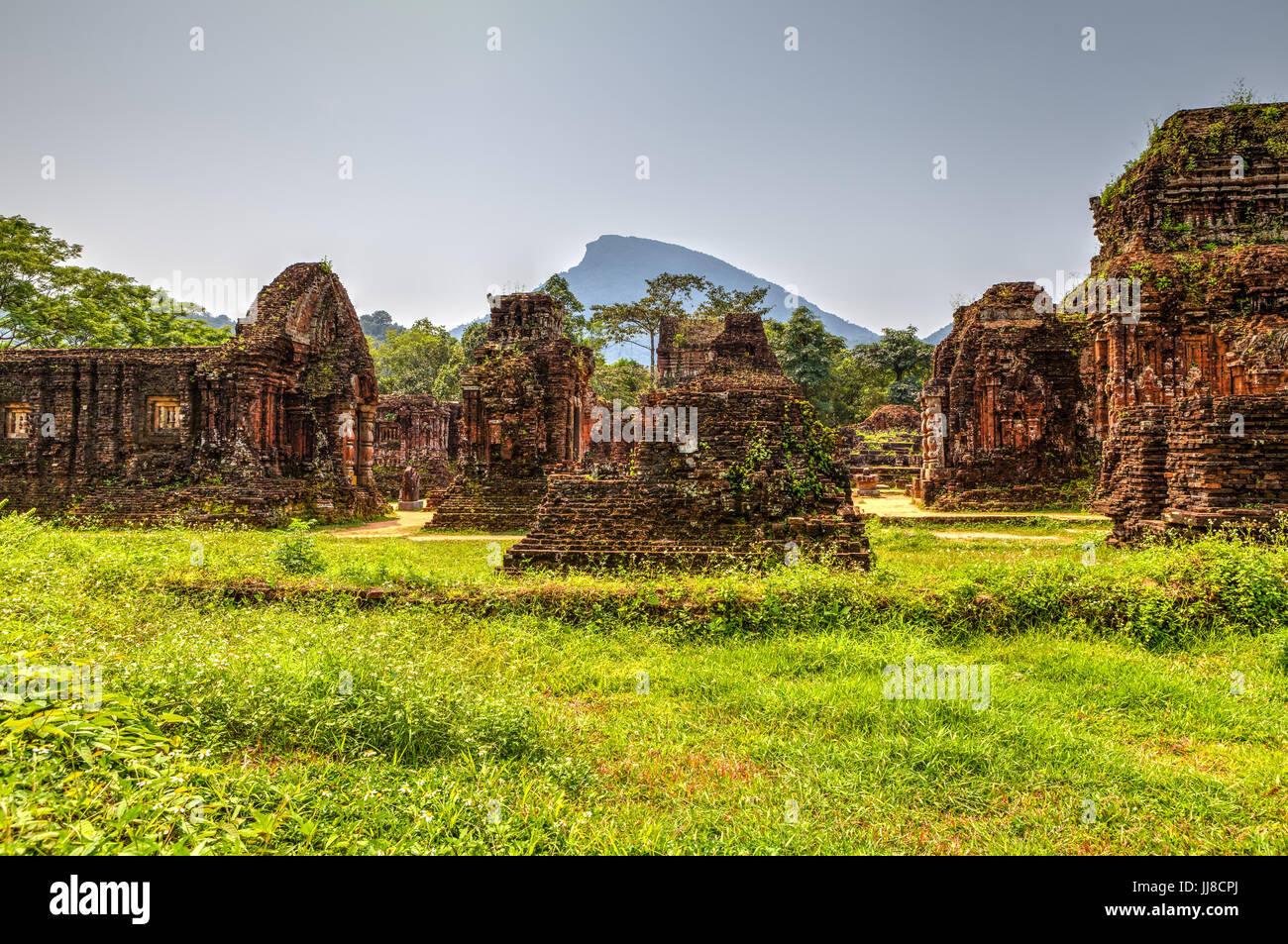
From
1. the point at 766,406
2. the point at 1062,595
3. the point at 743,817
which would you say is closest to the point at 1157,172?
the point at 766,406

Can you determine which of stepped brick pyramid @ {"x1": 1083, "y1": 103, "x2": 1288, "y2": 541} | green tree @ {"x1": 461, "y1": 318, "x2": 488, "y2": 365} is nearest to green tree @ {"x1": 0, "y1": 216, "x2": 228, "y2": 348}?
green tree @ {"x1": 461, "y1": 318, "x2": 488, "y2": 365}

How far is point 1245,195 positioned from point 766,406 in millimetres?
18516

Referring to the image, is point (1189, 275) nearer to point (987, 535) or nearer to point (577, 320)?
point (987, 535)

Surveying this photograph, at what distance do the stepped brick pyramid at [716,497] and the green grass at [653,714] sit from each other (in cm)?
128

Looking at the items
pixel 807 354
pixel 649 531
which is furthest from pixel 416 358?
pixel 649 531

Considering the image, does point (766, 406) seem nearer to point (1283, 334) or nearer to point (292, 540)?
point (292, 540)

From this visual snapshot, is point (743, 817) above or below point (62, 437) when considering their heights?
below

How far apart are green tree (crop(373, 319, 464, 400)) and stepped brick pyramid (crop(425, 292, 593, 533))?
2927cm

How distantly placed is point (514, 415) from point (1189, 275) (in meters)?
17.4

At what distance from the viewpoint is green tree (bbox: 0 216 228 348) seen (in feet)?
83.8

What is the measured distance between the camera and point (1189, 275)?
16469 millimetres

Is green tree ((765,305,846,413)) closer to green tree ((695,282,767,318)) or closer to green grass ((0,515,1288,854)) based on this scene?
green tree ((695,282,767,318))

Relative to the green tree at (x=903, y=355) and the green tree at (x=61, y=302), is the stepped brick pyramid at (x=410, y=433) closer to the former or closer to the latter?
the green tree at (x=61, y=302)
